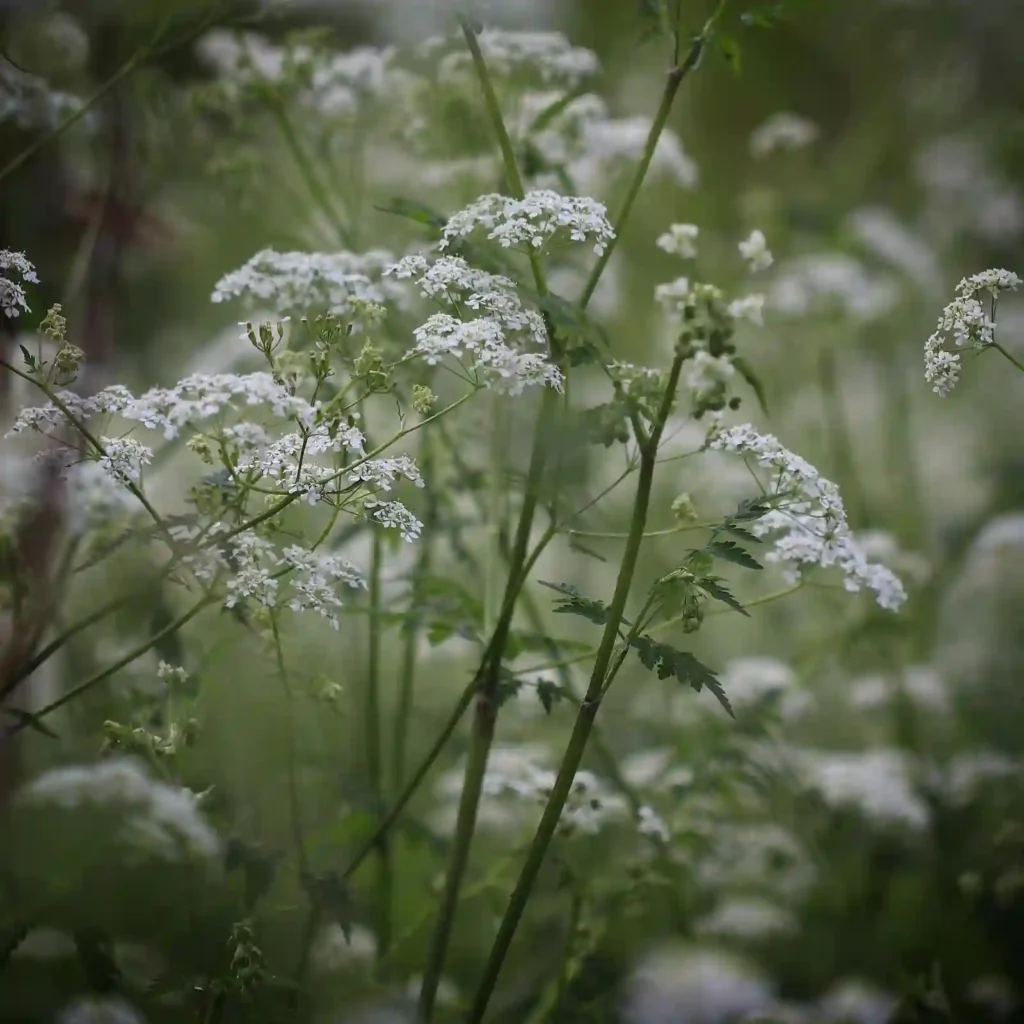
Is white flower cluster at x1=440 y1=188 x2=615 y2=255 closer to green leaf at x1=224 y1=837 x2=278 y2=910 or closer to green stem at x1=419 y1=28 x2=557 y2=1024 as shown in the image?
green stem at x1=419 y1=28 x2=557 y2=1024

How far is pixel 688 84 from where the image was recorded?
1561 millimetres

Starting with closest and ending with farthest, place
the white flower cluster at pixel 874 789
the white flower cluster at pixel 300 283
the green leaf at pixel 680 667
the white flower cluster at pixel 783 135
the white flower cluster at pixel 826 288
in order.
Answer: the green leaf at pixel 680 667 → the white flower cluster at pixel 300 283 → the white flower cluster at pixel 874 789 → the white flower cluster at pixel 783 135 → the white flower cluster at pixel 826 288

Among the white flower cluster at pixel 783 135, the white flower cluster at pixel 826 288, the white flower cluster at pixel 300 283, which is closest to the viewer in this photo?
the white flower cluster at pixel 300 283

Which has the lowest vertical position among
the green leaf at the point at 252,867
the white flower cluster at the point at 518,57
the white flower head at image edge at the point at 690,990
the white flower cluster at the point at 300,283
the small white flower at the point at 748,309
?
the green leaf at the point at 252,867

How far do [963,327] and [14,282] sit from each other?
711 millimetres

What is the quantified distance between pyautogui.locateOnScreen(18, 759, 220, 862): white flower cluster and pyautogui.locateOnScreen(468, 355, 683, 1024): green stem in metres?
0.23

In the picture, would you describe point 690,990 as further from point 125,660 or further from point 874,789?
point 125,660

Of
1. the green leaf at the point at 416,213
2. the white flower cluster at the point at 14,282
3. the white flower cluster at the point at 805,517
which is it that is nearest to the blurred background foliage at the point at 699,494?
the white flower cluster at the point at 14,282

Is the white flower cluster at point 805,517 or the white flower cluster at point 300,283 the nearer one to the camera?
the white flower cluster at point 805,517

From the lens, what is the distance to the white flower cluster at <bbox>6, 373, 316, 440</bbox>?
711 mm

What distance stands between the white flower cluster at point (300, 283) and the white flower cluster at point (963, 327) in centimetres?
44

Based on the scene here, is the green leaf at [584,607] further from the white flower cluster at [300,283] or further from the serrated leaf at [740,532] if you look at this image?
the white flower cluster at [300,283]

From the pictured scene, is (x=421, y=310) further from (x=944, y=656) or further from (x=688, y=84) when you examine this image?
(x=944, y=656)

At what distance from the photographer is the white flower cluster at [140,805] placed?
0.76 m
